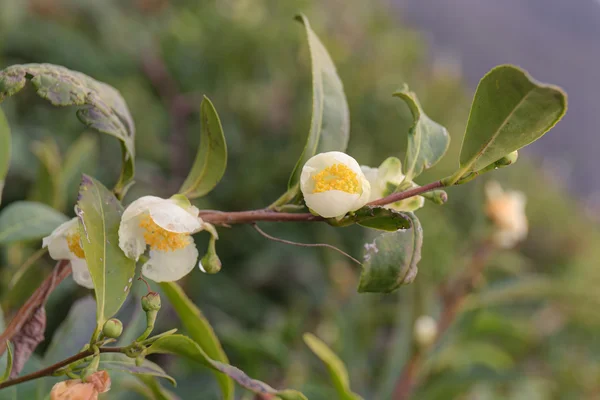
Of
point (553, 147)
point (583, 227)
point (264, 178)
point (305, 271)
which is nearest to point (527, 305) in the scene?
point (583, 227)

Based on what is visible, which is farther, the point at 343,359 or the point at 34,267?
the point at 343,359

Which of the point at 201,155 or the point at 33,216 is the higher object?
the point at 201,155

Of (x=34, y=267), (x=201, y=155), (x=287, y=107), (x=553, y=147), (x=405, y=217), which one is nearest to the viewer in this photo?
(x=405, y=217)

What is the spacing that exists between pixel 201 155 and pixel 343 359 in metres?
0.64

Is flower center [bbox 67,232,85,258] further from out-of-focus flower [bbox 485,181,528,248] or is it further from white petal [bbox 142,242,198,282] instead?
out-of-focus flower [bbox 485,181,528,248]

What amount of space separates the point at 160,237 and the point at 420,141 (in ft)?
0.63

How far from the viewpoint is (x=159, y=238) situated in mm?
358

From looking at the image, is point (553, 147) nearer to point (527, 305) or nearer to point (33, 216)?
point (527, 305)

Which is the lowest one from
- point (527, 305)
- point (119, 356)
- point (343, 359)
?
point (527, 305)

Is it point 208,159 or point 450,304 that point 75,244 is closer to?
point 208,159

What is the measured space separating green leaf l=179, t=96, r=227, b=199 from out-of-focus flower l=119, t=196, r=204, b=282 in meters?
0.06

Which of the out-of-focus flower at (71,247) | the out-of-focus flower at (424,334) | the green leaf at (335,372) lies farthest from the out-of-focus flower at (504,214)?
the out-of-focus flower at (71,247)

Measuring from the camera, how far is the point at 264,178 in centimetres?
134

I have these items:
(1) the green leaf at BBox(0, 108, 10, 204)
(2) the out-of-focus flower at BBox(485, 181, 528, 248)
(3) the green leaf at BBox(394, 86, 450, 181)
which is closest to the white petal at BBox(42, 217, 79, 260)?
(1) the green leaf at BBox(0, 108, 10, 204)
